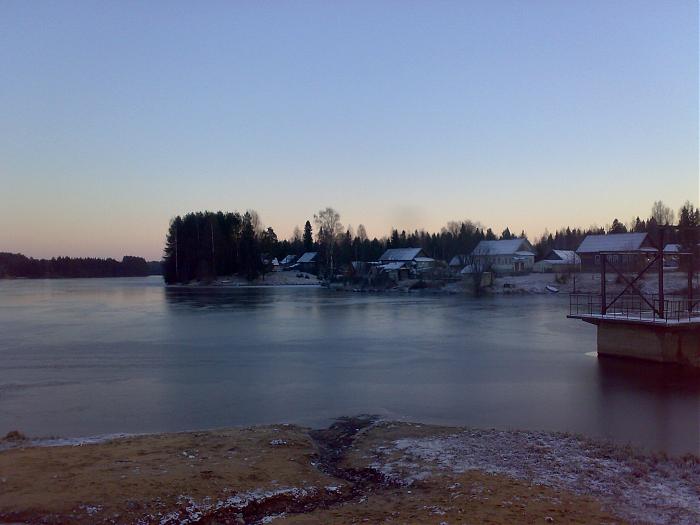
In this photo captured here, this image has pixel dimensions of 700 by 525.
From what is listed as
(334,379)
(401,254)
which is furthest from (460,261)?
(334,379)

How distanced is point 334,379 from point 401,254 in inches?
2951

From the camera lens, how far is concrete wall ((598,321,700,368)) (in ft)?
64.0

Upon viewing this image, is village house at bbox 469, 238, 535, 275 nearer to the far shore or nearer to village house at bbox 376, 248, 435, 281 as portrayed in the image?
the far shore

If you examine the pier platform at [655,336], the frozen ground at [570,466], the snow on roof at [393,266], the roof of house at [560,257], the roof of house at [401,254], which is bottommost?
the frozen ground at [570,466]

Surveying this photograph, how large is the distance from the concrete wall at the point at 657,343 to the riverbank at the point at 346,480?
10554 millimetres

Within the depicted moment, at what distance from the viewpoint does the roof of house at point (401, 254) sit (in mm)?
90525

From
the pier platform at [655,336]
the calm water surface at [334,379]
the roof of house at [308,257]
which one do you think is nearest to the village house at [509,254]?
the roof of house at [308,257]

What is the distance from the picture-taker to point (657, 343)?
1967 cm

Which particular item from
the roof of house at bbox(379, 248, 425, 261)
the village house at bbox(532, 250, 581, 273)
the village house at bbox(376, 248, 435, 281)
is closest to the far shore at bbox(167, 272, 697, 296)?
the village house at bbox(376, 248, 435, 281)

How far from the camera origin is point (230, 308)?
1848 inches

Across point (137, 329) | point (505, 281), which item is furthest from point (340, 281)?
point (137, 329)

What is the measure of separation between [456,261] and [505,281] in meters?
19.3

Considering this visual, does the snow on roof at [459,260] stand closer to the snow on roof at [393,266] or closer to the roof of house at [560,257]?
the snow on roof at [393,266]

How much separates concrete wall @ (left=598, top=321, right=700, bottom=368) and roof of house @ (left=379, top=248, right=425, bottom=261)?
68.3 metres
